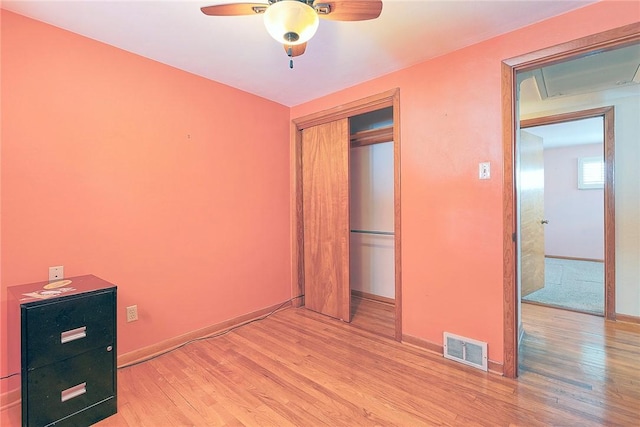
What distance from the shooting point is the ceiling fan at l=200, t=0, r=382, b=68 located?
1.23 meters

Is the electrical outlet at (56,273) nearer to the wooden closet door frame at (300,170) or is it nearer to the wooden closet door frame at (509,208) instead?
the wooden closet door frame at (300,170)

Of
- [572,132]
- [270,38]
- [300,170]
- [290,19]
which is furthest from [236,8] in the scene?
[572,132]

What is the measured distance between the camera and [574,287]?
159 inches

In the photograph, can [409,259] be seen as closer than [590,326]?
Yes

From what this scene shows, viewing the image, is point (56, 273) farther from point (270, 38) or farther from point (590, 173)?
point (590, 173)

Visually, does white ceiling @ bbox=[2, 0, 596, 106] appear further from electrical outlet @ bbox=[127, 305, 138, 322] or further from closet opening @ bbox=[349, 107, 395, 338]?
electrical outlet @ bbox=[127, 305, 138, 322]

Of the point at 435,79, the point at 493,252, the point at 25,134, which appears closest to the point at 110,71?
the point at 25,134

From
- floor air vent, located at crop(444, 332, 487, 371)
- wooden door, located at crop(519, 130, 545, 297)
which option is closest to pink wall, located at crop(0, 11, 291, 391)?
floor air vent, located at crop(444, 332, 487, 371)

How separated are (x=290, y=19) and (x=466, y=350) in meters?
2.38

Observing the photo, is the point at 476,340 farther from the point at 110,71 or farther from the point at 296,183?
the point at 110,71

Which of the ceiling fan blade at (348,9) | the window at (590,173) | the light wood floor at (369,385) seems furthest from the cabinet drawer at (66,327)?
the window at (590,173)

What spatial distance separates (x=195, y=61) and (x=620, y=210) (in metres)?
4.15

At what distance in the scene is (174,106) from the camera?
2.46m

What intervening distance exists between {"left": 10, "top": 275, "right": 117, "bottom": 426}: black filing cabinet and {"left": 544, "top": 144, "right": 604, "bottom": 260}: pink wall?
8014 millimetres
